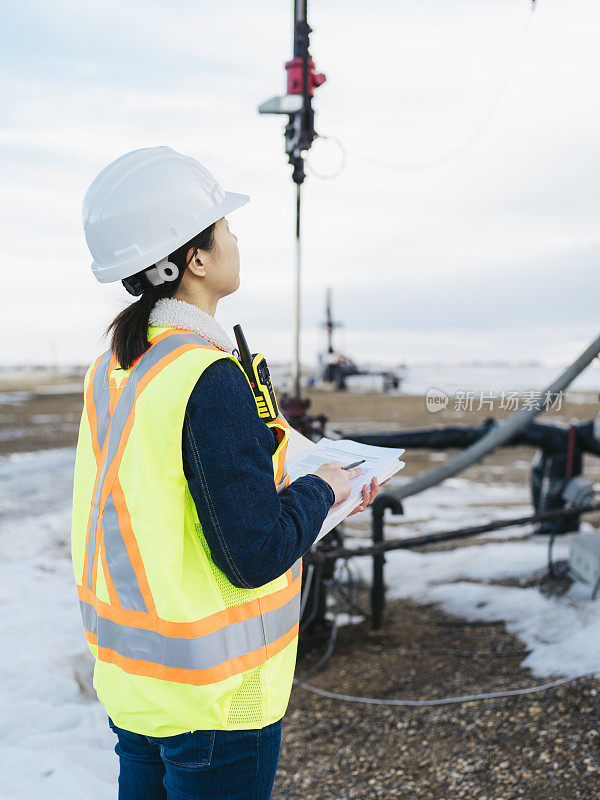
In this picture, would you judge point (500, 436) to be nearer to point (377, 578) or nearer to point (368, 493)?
point (377, 578)

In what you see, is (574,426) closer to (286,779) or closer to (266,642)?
(286,779)

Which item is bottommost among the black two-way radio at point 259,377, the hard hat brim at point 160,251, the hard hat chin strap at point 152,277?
the black two-way radio at point 259,377

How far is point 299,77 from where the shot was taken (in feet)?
12.3

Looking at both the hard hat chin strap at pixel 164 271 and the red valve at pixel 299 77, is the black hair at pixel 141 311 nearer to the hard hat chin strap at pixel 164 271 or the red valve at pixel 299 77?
the hard hat chin strap at pixel 164 271

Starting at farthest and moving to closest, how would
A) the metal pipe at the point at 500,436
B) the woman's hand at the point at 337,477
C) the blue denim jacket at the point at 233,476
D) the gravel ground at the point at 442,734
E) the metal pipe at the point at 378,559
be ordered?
the metal pipe at the point at 500,436 < the metal pipe at the point at 378,559 < the gravel ground at the point at 442,734 < the woman's hand at the point at 337,477 < the blue denim jacket at the point at 233,476

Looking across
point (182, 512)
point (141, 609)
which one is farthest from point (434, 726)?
point (182, 512)

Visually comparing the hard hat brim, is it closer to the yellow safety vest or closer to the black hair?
the black hair

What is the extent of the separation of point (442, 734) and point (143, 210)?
2.79 metres

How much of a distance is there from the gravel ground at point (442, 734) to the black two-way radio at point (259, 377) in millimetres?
2035


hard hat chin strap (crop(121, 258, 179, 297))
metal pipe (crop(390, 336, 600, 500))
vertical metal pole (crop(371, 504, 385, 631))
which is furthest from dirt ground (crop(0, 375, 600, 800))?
hard hat chin strap (crop(121, 258, 179, 297))

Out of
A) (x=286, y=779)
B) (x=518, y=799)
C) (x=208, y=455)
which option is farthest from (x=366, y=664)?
(x=208, y=455)

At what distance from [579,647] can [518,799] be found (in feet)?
4.13

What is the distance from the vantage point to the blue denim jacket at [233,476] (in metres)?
1.15

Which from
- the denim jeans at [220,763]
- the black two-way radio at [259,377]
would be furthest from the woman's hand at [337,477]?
the denim jeans at [220,763]
